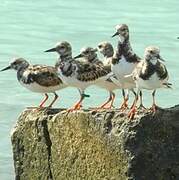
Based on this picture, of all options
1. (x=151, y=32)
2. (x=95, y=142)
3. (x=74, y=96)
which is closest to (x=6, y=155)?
(x=74, y=96)

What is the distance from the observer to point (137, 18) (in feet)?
92.4

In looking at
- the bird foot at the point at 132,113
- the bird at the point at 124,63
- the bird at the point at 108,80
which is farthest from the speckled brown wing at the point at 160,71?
the bird at the point at 108,80

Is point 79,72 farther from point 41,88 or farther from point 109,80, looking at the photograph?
point 41,88

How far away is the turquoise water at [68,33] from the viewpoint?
59.7 feet

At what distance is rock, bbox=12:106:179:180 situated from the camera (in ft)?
33.6

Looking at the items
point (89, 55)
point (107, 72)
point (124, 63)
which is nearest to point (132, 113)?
point (124, 63)

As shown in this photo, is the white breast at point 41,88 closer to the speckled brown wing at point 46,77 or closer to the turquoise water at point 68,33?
the speckled brown wing at point 46,77

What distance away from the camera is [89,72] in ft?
39.1

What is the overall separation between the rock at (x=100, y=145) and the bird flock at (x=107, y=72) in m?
0.20

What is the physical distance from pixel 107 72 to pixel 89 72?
33 centimetres

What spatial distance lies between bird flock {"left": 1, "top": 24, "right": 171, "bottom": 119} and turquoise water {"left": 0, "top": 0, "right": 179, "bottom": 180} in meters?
3.52

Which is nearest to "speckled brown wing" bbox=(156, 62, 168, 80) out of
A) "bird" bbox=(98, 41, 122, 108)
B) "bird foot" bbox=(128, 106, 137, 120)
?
"bird foot" bbox=(128, 106, 137, 120)

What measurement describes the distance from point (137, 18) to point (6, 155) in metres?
12.4

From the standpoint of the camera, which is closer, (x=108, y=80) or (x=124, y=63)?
(x=124, y=63)
